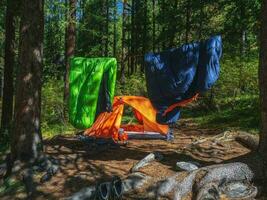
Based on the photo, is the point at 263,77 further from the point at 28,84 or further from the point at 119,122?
the point at 119,122

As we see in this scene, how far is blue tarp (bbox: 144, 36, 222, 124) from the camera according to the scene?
8422mm

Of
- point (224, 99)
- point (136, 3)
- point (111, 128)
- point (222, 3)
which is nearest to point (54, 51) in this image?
point (136, 3)

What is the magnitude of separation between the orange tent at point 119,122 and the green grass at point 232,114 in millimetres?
2471

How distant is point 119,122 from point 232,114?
5586 millimetres

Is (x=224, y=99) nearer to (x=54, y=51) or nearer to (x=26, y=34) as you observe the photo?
(x=26, y=34)

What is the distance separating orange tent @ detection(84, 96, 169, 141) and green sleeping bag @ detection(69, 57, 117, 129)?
1.44 m

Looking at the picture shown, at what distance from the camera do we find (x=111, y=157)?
941 centimetres

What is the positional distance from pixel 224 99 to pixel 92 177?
37.0 ft

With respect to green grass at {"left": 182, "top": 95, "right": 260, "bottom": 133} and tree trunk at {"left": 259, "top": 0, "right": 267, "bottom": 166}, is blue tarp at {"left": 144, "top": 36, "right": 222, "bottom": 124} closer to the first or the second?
tree trunk at {"left": 259, "top": 0, "right": 267, "bottom": 166}

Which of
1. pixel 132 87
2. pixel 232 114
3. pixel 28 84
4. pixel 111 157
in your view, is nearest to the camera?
pixel 28 84

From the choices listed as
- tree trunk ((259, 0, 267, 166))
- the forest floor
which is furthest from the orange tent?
tree trunk ((259, 0, 267, 166))

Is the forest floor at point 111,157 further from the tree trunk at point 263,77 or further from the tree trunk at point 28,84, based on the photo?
the tree trunk at point 263,77

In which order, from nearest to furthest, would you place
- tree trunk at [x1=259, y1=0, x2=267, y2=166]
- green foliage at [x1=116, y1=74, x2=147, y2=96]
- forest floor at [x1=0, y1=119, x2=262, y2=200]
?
1. tree trunk at [x1=259, y1=0, x2=267, y2=166]
2. forest floor at [x1=0, y1=119, x2=262, y2=200]
3. green foliage at [x1=116, y1=74, x2=147, y2=96]

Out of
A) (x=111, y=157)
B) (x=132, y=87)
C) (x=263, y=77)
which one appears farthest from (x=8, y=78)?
(x=263, y=77)
